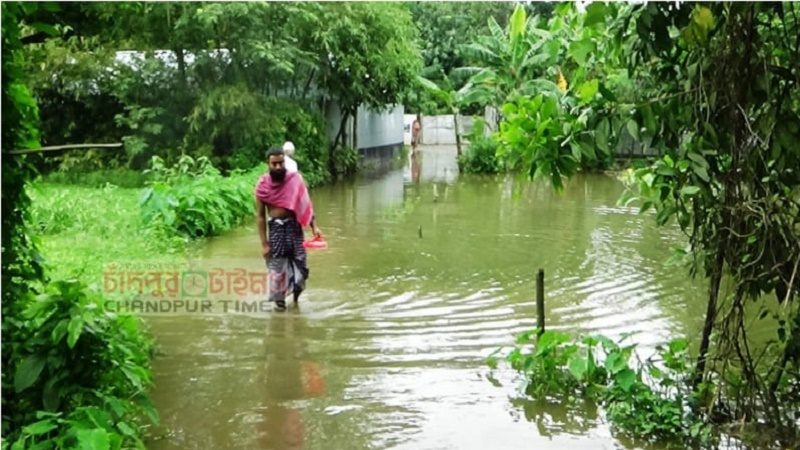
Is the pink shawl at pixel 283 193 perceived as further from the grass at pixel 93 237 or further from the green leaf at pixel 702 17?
the green leaf at pixel 702 17

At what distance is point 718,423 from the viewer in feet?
17.3

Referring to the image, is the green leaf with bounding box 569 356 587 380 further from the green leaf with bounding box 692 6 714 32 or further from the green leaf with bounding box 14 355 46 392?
the green leaf with bounding box 14 355 46 392

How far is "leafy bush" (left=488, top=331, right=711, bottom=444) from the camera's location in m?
5.29

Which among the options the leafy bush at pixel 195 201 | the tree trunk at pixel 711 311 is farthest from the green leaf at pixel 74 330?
the leafy bush at pixel 195 201

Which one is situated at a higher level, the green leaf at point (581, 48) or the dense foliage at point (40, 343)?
the green leaf at point (581, 48)

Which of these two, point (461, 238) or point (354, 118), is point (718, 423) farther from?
point (354, 118)

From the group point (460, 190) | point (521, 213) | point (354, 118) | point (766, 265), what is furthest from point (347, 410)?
point (354, 118)

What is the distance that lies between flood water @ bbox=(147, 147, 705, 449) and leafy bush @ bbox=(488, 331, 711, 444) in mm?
162

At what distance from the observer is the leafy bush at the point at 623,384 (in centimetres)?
A: 529

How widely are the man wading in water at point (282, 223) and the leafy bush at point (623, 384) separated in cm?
252

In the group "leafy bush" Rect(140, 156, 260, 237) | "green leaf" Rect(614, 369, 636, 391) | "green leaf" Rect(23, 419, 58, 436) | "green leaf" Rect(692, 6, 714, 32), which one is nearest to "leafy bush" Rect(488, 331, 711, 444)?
"green leaf" Rect(614, 369, 636, 391)

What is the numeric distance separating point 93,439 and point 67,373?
2.27ft

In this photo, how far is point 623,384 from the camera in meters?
5.50

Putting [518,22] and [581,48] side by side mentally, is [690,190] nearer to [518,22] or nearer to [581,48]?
[581,48]
